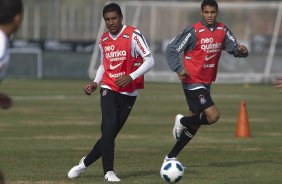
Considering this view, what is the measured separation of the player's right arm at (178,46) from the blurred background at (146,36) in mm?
29175

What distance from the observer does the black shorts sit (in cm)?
1402

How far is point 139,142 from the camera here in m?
18.3

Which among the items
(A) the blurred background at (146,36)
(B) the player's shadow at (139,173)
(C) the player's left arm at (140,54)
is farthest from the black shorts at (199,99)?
(A) the blurred background at (146,36)

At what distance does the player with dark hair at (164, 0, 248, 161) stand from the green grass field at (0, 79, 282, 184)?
654mm

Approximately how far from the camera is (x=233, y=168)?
1395 cm

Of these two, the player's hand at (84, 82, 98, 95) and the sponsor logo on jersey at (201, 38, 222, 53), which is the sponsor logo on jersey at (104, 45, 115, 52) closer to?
the player's hand at (84, 82, 98, 95)

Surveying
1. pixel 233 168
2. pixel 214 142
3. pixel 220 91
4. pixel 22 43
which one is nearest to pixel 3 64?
pixel 233 168

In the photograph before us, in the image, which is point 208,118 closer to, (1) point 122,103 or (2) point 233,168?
(2) point 233,168

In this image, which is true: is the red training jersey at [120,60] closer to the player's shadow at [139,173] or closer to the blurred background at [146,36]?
the player's shadow at [139,173]

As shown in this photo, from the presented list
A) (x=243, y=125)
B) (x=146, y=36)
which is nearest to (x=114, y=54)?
(x=243, y=125)

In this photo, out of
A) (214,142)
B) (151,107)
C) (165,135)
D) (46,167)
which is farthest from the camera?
(151,107)

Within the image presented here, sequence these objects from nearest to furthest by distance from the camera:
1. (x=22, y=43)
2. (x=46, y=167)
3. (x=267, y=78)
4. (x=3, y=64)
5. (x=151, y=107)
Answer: (x=3, y=64) → (x=46, y=167) → (x=151, y=107) → (x=267, y=78) → (x=22, y=43)

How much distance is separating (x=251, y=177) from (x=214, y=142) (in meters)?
5.71

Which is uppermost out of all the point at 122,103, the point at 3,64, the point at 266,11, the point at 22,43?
the point at 3,64
